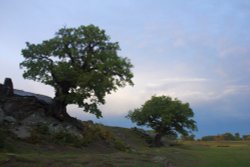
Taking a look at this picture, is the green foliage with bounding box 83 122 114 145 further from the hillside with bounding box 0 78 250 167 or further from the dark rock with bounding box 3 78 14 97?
the dark rock with bounding box 3 78 14 97

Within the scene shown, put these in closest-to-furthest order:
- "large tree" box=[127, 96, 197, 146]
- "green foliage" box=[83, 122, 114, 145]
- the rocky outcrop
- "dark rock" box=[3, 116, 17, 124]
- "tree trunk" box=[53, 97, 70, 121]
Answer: "dark rock" box=[3, 116, 17, 124]
the rocky outcrop
"green foliage" box=[83, 122, 114, 145]
"tree trunk" box=[53, 97, 70, 121]
"large tree" box=[127, 96, 197, 146]

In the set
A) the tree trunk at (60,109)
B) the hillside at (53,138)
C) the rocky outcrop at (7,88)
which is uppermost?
the rocky outcrop at (7,88)

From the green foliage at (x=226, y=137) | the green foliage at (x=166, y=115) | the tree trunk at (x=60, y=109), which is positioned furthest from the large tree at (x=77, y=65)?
the green foliage at (x=226, y=137)

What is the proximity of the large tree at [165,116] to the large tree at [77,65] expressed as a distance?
2919 centimetres

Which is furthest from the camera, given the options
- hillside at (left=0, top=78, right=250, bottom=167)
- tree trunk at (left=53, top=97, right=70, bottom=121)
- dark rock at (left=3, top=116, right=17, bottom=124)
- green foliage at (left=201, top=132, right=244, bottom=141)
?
green foliage at (left=201, top=132, right=244, bottom=141)

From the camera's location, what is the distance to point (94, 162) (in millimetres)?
22484

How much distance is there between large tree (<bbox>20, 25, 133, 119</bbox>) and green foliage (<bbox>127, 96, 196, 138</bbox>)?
29.2m

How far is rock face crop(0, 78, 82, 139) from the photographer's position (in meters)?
37.7

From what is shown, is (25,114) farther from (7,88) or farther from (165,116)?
(165,116)

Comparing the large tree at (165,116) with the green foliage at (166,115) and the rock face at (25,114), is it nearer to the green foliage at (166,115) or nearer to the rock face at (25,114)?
the green foliage at (166,115)

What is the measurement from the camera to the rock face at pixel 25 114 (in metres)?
37.7

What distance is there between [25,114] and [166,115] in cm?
3536

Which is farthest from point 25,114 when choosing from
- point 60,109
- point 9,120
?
point 60,109

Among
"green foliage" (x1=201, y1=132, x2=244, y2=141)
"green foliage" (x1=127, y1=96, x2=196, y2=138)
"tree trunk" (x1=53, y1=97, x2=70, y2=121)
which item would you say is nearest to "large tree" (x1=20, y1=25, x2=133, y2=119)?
"tree trunk" (x1=53, y1=97, x2=70, y2=121)
